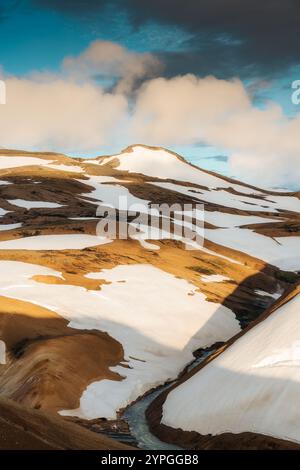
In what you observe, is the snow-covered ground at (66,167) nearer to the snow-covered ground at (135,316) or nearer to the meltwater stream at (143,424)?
the snow-covered ground at (135,316)

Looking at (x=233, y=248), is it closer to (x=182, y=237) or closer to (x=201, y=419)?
(x=182, y=237)

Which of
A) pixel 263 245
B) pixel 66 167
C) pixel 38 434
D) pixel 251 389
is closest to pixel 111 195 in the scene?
pixel 263 245

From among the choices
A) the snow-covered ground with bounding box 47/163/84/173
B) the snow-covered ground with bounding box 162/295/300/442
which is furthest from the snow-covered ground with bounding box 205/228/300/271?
the snow-covered ground with bounding box 47/163/84/173

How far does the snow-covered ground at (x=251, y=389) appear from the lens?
22.6m

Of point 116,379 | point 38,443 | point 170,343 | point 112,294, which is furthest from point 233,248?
point 38,443

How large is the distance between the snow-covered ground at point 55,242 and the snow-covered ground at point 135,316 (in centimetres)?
980

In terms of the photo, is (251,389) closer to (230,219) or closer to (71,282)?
(71,282)

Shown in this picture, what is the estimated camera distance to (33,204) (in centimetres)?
11288

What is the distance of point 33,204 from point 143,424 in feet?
286

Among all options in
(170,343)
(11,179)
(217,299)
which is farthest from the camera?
(11,179)

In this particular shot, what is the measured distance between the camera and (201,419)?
26.6m

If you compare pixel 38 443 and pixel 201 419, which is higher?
pixel 38 443

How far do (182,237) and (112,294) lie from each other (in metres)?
37.3
